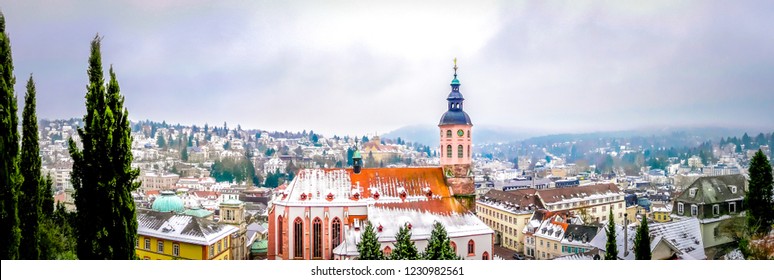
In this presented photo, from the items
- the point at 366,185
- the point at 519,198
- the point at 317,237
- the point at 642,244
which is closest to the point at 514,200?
the point at 519,198

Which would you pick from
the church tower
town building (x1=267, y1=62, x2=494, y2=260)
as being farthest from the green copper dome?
the church tower

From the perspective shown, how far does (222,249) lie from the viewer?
1030cm

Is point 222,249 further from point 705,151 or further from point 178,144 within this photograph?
point 705,151

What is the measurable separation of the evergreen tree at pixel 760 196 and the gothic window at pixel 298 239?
26.8ft

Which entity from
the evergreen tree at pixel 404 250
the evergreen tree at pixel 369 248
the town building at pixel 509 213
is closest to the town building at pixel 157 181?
the evergreen tree at pixel 369 248

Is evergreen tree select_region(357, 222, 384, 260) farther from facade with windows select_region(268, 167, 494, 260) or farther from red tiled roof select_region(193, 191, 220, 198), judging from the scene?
red tiled roof select_region(193, 191, 220, 198)

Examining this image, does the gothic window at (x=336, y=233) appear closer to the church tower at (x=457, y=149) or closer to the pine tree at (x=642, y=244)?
the church tower at (x=457, y=149)

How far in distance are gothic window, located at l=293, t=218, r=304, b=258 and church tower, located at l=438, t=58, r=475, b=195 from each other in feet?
11.1

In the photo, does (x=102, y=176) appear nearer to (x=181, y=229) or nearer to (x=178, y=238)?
(x=178, y=238)

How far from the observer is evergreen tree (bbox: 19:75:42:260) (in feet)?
21.0

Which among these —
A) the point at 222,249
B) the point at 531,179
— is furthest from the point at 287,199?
the point at 531,179

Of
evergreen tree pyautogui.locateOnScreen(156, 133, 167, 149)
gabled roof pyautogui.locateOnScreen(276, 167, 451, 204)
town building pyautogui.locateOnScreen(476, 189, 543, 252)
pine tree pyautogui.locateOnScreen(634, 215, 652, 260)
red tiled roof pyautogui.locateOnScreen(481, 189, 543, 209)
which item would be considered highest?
evergreen tree pyautogui.locateOnScreen(156, 133, 167, 149)

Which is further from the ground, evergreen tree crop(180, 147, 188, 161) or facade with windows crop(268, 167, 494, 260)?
evergreen tree crop(180, 147, 188, 161)

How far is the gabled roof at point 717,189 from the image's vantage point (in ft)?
31.4
